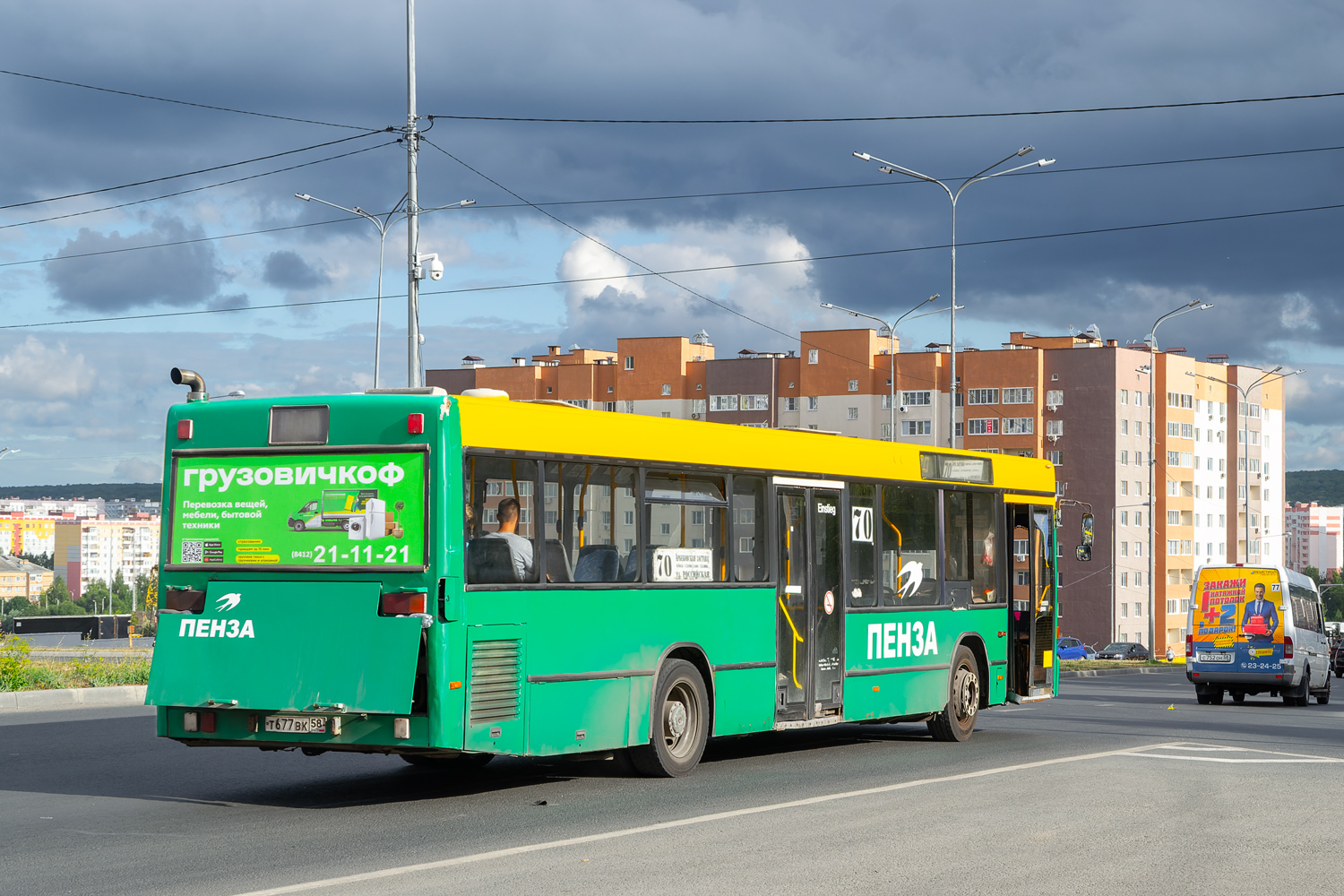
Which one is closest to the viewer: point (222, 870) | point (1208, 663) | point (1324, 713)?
point (222, 870)

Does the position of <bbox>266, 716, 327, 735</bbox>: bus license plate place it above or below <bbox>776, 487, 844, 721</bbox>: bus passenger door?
below

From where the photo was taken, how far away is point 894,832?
9.50 meters

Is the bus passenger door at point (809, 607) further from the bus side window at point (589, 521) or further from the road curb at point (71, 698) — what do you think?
the road curb at point (71, 698)

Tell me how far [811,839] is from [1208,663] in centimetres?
2201

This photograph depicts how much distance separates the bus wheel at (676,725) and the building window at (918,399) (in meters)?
98.5

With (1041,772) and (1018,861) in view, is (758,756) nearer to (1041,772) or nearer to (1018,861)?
(1041,772)

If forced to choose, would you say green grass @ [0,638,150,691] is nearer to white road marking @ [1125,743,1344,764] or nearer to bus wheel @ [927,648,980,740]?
bus wheel @ [927,648,980,740]

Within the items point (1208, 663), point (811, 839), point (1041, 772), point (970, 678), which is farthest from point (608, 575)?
point (1208, 663)

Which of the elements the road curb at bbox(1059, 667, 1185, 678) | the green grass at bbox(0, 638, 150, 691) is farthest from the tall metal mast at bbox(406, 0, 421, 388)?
the road curb at bbox(1059, 667, 1185, 678)

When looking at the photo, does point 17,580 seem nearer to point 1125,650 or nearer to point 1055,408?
point 1055,408

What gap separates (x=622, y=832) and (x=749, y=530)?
439 centimetres

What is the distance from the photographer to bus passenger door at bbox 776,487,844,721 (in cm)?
1368

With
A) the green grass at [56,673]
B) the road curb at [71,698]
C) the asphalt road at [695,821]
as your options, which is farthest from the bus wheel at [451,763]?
the green grass at [56,673]

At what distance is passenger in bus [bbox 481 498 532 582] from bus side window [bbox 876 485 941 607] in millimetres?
5012
